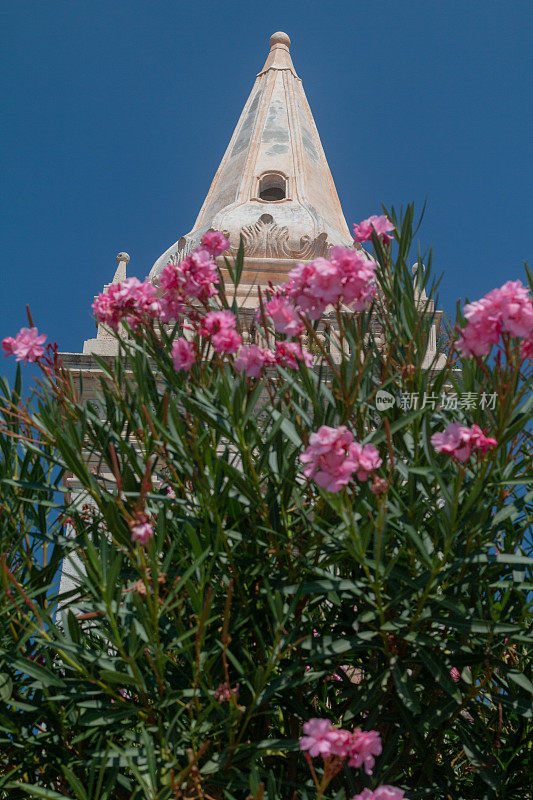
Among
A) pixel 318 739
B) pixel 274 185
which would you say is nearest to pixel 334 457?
pixel 318 739

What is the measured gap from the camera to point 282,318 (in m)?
3.28

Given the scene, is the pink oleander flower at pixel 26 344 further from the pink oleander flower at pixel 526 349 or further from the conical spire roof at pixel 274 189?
the conical spire roof at pixel 274 189

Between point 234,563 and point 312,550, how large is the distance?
1.29 feet

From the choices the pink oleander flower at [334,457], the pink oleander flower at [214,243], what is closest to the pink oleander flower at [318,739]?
the pink oleander flower at [334,457]

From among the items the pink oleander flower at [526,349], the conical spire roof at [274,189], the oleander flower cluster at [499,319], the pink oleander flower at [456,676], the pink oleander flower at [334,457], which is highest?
the conical spire roof at [274,189]

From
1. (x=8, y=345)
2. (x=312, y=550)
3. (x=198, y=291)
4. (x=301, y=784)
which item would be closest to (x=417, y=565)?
(x=312, y=550)

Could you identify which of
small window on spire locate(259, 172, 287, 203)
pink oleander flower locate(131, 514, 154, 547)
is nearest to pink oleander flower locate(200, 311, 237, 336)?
pink oleander flower locate(131, 514, 154, 547)

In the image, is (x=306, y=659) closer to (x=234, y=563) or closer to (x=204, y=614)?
(x=234, y=563)

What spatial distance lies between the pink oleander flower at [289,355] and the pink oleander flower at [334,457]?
917 millimetres

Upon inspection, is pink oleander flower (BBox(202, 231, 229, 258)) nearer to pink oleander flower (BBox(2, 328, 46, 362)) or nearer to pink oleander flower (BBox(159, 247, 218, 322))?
pink oleander flower (BBox(159, 247, 218, 322))

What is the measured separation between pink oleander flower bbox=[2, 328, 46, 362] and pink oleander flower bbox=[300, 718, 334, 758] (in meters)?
2.08

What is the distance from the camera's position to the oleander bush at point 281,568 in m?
2.75

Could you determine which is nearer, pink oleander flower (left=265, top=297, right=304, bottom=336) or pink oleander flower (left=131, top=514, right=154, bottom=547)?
pink oleander flower (left=131, top=514, right=154, bottom=547)

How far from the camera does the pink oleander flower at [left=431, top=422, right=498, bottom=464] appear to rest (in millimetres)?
2680
